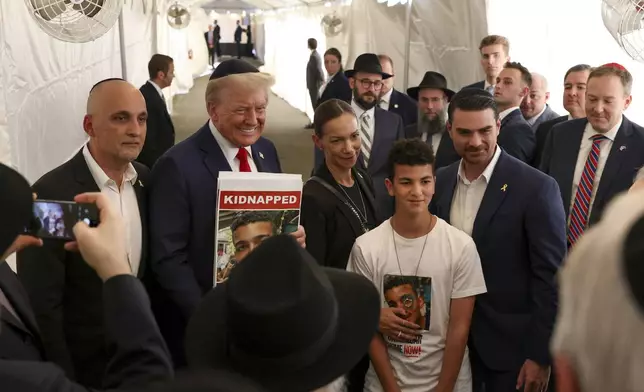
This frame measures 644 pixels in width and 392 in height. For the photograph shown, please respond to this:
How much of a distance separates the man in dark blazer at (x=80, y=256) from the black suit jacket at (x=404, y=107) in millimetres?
3537

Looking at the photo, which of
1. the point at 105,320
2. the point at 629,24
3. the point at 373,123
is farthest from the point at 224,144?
the point at 373,123

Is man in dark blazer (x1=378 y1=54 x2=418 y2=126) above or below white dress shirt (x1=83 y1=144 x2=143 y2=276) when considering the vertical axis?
above

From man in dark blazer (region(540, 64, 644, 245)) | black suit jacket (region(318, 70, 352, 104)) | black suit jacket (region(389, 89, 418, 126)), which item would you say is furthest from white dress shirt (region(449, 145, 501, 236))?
black suit jacket (region(318, 70, 352, 104))

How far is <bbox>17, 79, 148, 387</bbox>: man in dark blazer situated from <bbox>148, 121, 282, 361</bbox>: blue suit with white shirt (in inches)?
3.3

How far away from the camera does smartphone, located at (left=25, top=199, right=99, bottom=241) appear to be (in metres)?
1.40

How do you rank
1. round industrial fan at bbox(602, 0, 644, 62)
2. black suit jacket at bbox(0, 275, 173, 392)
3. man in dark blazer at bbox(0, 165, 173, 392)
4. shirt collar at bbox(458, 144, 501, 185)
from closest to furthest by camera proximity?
man in dark blazer at bbox(0, 165, 173, 392)
black suit jacket at bbox(0, 275, 173, 392)
shirt collar at bbox(458, 144, 501, 185)
round industrial fan at bbox(602, 0, 644, 62)

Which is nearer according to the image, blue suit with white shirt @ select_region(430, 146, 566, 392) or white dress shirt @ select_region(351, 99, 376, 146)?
blue suit with white shirt @ select_region(430, 146, 566, 392)

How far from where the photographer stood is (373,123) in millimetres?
4500

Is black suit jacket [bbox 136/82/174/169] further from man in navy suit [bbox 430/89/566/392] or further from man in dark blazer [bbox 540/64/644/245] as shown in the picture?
man in navy suit [bbox 430/89/566/392]

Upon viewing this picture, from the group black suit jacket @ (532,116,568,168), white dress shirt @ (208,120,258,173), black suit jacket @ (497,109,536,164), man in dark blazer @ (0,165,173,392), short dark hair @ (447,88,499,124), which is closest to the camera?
man in dark blazer @ (0,165,173,392)

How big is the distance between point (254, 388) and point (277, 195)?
45.4 inches

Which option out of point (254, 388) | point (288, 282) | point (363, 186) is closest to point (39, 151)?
point (363, 186)

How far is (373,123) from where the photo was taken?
177 inches

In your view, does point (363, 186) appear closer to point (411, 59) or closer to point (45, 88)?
point (45, 88)
